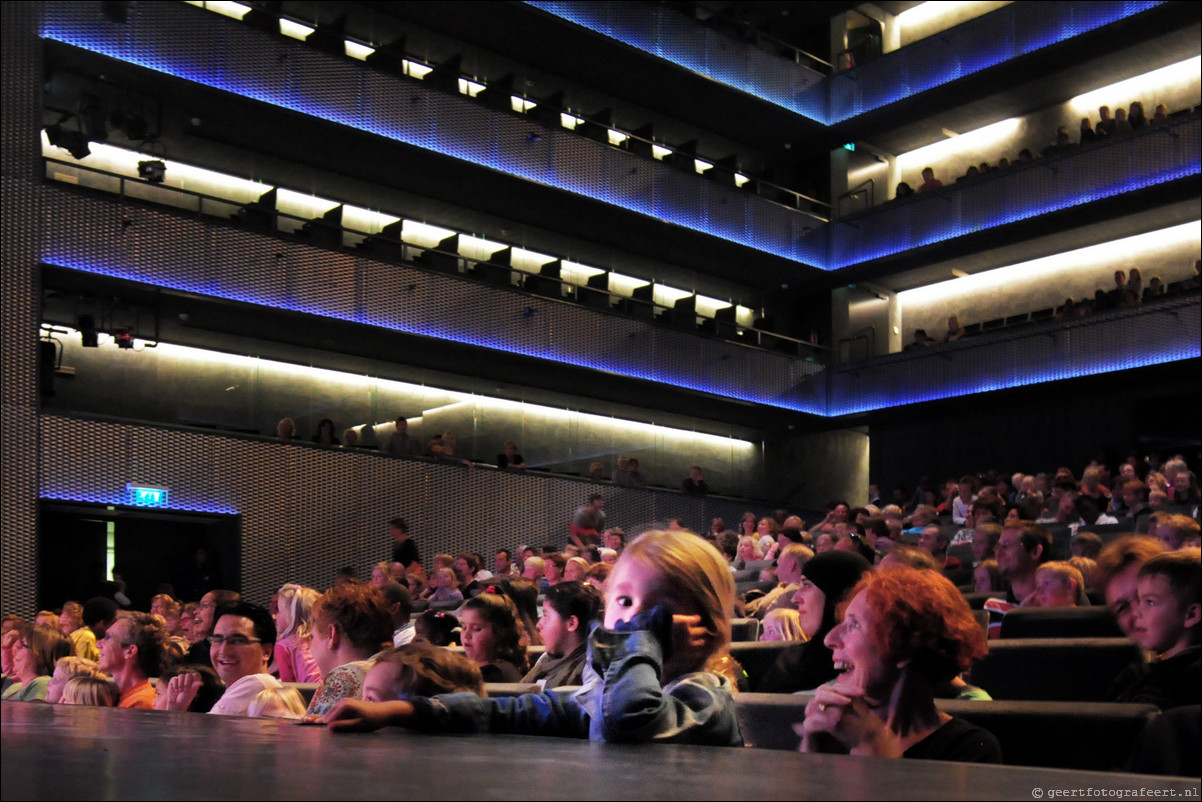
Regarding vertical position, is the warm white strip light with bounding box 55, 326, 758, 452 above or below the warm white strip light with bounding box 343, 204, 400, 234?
below

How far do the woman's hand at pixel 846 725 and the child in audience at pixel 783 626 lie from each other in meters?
1.99

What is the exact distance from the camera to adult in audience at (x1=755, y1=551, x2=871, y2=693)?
3.50 metres

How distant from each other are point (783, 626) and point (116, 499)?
33.6 ft

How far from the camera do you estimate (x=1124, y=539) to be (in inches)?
145

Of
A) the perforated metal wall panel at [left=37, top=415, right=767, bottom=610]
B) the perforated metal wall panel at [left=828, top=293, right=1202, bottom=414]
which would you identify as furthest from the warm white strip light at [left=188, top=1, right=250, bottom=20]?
the perforated metal wall panel at [left=828, top=293, right=1202, bottom=414]

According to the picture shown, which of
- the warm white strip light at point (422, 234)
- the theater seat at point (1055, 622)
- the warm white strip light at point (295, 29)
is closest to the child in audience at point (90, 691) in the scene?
the theater seat at point (1055, 622)

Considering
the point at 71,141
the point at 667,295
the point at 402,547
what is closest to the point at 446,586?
the point at 402,547

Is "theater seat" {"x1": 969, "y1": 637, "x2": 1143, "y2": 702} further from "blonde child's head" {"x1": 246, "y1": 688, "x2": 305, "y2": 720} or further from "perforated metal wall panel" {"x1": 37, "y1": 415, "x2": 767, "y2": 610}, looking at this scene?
"perforated metal wall panel" {"x1": 37, "y1": 415, "x2": 767, "y2": 610}

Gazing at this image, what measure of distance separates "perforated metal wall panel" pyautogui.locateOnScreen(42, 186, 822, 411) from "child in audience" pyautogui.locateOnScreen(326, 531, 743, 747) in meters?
11.9

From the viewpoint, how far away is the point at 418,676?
2516mm

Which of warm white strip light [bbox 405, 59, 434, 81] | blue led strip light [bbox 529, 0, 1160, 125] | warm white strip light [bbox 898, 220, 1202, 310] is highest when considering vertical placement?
blue led strip light [bbox 529, 0, 1160, 125]

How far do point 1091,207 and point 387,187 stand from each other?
949 centimetres

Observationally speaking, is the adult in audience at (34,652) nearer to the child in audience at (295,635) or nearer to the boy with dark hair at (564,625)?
the child in audience at (295,635)

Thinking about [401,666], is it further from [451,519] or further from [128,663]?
[451,519]
